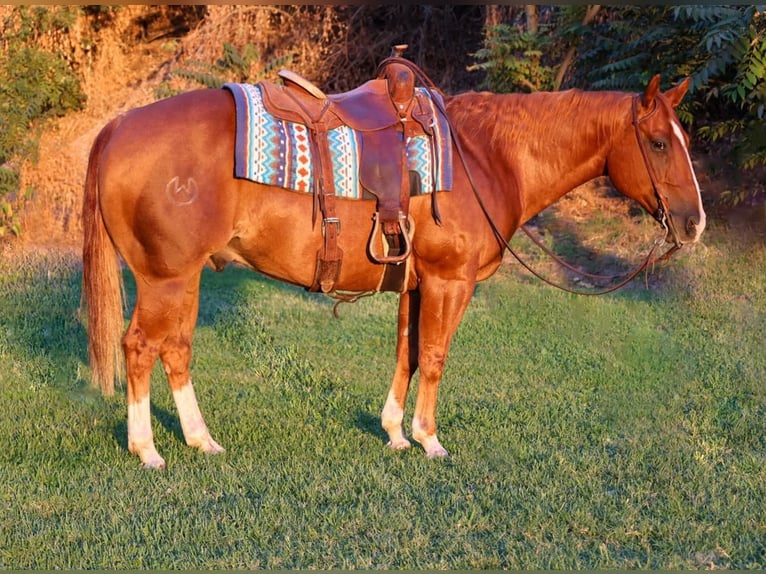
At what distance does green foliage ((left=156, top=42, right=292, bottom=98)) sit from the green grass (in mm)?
4684

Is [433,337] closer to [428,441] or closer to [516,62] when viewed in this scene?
[428,441]

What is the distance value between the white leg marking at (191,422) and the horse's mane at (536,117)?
2.17 meters

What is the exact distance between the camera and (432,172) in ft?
15.1

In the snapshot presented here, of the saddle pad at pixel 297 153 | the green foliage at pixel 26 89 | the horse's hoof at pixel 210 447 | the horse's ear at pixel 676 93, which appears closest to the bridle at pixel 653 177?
the horse's ear at pixel 676 93

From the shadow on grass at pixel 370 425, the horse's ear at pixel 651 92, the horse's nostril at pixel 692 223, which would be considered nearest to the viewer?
the horse's ear at pixel 651 92

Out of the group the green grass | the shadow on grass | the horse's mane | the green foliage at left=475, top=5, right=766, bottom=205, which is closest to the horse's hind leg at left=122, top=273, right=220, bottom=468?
the green grass

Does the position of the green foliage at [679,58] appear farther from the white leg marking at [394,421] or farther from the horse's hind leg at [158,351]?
the horse's hind leg at [158,351]

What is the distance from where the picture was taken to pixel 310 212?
4531mm

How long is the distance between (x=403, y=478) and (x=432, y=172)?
1628 millimetres

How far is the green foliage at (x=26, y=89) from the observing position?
38.1 ft

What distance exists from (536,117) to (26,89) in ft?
33.4

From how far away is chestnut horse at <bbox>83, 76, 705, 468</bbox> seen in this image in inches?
173

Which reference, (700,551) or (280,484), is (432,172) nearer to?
(280,484)

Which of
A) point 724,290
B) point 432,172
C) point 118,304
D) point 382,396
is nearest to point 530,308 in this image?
point 724,290
